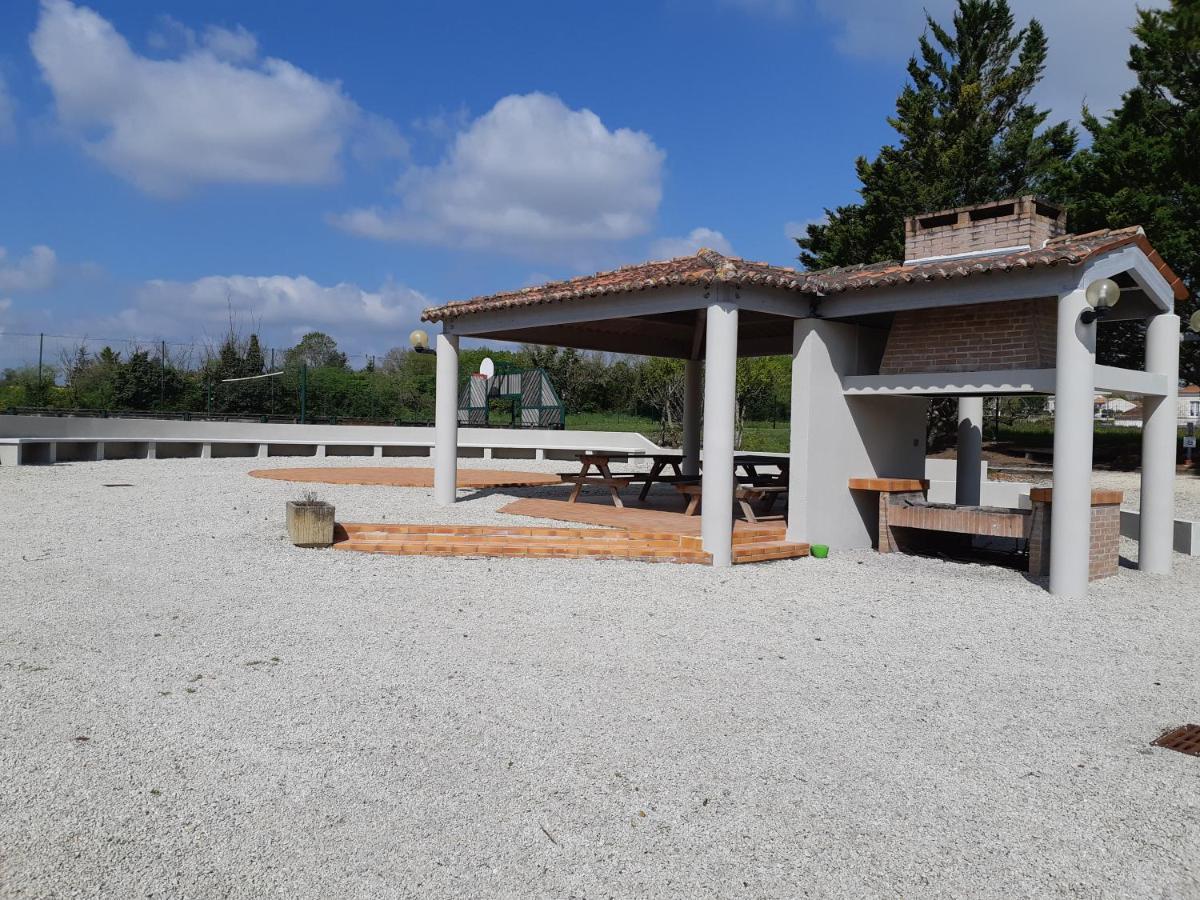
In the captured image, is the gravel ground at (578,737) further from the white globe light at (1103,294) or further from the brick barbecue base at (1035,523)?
the white globe light at (1103,294)

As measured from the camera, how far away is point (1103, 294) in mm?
7422

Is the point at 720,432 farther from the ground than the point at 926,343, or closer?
closer

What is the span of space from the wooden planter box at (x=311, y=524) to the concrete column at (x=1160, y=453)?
8.61 metres

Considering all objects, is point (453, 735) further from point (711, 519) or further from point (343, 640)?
point (711, 519)

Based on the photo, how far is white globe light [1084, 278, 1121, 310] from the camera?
7.41 metres

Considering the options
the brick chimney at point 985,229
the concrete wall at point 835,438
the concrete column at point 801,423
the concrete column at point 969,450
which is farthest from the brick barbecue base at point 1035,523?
the concrete column at point 969,450

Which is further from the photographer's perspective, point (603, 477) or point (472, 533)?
point (603, 477)

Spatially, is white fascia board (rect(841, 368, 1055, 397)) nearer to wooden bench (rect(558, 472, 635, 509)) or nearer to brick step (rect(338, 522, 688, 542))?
brick step (rect(338, 522, 688, 542))

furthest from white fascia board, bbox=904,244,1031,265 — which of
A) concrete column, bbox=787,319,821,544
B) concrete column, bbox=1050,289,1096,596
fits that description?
concrete column, bbox=787,319,821,544

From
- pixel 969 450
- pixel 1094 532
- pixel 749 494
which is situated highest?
pixel 969 450

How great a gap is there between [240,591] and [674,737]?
441 cm

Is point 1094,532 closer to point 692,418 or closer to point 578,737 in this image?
point 578,737

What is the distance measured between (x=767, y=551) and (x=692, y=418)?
256 inches

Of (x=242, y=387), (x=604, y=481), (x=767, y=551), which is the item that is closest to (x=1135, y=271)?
(x=767, y=551)
